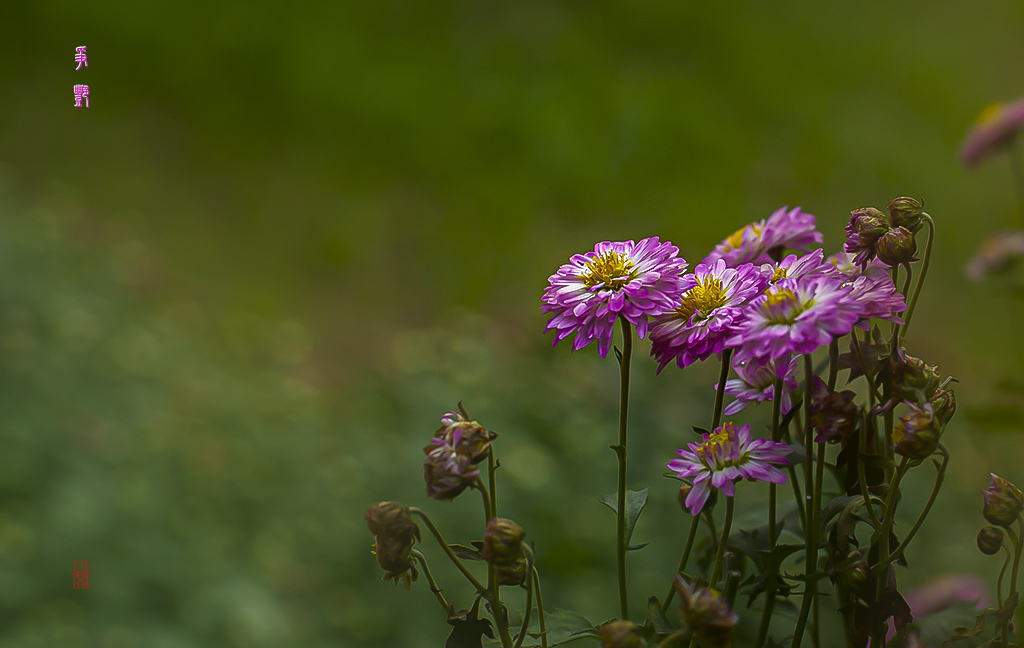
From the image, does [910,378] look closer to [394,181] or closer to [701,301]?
[701,301]

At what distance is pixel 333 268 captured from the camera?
224 centimetres

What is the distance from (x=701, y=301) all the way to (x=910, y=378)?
0.09m

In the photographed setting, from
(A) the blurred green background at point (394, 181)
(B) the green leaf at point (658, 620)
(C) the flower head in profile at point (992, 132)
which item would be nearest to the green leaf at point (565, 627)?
(B) the green leaf at point (658, 620)

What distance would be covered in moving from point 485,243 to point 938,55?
135 cm

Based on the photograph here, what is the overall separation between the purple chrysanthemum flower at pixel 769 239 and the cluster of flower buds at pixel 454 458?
175 mm

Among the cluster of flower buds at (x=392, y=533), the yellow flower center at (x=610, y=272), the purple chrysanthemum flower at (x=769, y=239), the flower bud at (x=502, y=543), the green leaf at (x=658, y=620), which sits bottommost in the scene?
the green leaf at (x=658, y=620)

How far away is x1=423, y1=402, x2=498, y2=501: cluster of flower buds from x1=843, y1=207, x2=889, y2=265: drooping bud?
0.61ft

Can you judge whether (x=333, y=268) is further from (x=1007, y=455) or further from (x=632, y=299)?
(x=632, y=299)

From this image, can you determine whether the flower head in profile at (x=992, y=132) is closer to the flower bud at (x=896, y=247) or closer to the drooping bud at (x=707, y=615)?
the flower bud at (x=896, y=247)

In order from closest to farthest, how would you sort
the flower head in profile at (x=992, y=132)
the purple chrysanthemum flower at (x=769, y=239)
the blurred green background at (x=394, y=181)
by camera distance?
1. the purple chrysanthemum flower at (x=769, y=239)
2. the flower head in profile at (x=992, y=132)
3. the blurred green background at (x=394, y=181)

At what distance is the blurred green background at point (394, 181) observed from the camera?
149cm

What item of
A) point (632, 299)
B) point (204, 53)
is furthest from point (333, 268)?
point (632, 299)

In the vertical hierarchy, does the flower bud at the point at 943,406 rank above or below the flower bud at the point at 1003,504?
above

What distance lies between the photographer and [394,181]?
232cm
